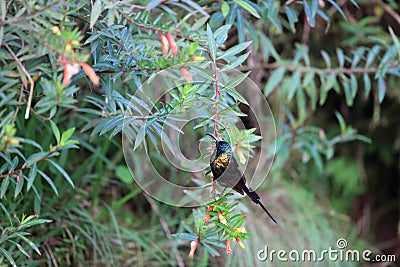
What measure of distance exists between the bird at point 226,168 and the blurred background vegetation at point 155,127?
122 mm

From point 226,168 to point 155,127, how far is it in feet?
0.51

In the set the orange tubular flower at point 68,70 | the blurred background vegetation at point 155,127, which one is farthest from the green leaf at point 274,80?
the orange tubular flower at point 68,70

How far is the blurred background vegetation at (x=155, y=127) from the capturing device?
2.90 feet

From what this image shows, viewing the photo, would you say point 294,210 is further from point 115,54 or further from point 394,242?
point 115,54

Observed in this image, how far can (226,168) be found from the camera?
925 millimetres

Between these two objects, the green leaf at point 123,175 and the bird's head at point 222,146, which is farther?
the green leaf at point 123,175

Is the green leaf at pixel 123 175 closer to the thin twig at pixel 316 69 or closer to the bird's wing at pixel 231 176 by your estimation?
the thin twig at pixel 316 69

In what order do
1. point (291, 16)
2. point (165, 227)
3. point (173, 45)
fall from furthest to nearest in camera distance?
point (165, 227) → point (291, 16) → point (173, 45)

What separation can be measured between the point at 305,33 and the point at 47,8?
1364 millimetres

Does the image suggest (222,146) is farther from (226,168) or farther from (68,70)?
(68,70)

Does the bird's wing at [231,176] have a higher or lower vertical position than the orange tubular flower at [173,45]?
lower

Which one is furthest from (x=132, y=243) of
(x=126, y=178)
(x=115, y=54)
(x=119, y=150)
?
(x=115, y=54)

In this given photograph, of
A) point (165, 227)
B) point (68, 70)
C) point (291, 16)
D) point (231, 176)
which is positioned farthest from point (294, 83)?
point (68, 70)

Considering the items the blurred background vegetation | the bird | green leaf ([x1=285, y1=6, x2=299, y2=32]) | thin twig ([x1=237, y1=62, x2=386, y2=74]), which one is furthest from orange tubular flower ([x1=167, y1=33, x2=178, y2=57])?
thin twig ([x1=237, y1=62, x2=386, y2=74])
